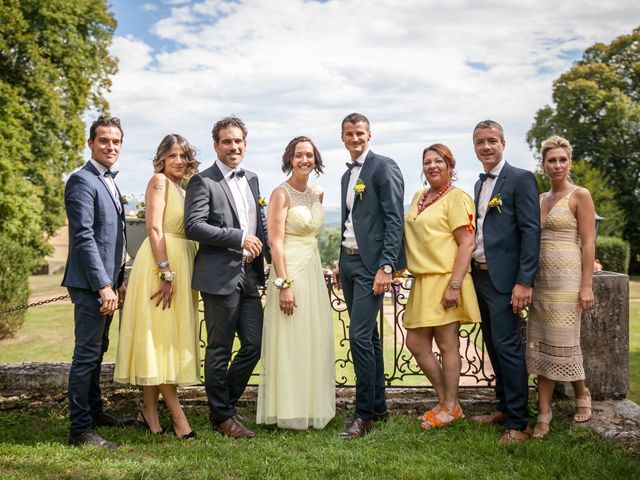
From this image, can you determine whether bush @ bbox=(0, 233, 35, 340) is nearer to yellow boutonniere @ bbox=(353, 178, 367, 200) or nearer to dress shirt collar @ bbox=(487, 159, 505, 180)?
yellow boutonniere @ bbox=(353, 178, 367, 200)

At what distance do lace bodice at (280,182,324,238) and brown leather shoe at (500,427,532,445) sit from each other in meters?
2.14

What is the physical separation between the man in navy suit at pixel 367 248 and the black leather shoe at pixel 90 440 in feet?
5.72

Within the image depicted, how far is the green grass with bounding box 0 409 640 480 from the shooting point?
12.7ft

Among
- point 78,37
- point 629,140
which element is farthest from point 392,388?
point 629,140

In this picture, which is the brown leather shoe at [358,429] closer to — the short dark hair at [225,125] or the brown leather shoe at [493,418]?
the brown leather shoe at [493,418]

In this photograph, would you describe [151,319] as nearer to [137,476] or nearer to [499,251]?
[137,476]

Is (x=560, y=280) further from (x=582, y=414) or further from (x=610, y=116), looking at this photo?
(x=610, y=116)

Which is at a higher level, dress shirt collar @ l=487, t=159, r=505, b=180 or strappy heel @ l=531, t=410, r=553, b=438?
dress shirt collar @ l=487, t=159, r=505, b=180

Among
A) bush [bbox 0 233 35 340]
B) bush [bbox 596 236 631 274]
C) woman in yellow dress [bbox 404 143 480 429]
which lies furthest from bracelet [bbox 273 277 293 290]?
bush [bbox 596 236 631 274]

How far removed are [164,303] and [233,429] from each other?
112 cm

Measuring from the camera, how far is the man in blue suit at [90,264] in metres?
4.35

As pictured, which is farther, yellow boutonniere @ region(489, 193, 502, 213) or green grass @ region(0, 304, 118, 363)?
green grass @ region(0, 304, 118, 363)

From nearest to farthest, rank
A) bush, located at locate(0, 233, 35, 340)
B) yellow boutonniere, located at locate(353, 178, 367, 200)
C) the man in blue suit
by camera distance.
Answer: the man in blue suit → yellow boutonniere, located at locate(353, 178, 367, 200) → bush, located at locate(0, 233, 35, 340)

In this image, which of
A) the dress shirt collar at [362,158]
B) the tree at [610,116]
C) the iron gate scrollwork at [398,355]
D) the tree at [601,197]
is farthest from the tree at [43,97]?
the tree at [610,116]
